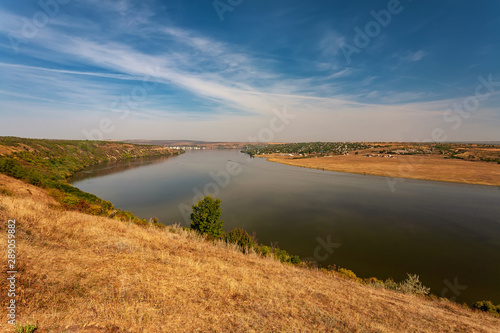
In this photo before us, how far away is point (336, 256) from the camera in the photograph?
1920 centimetres

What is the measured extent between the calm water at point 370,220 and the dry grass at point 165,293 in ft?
35.3

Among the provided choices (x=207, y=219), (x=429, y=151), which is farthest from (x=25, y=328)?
(x=429, y=151)

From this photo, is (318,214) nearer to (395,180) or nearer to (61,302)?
(61,302)

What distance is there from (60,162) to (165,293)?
76978 mm

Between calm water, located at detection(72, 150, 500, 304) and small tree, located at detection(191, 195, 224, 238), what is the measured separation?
520 cm

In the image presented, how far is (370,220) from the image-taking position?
27.9 meters

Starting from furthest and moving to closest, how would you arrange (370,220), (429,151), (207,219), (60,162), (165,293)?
1. (429,151)
2. (60,162)
3. (370,220)
4. (207,219)
5. (165,293)

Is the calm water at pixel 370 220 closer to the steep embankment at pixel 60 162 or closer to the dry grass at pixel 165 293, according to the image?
the steep embankment at pixel 60 162

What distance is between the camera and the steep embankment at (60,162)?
2056 centimetres

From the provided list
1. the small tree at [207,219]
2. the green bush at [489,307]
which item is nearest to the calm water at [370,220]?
the green bush at [489,307]

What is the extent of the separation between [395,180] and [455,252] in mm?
39778

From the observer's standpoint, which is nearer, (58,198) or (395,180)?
(58,198)

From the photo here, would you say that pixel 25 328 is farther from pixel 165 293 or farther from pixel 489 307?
pixel 489 307

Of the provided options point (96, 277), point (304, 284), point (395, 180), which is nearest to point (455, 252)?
point (304, 284)
